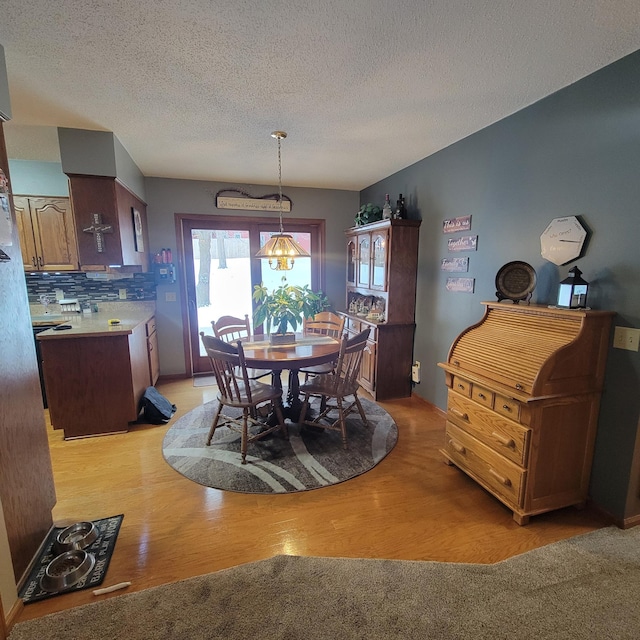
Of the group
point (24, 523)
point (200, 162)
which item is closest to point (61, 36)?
point (200, 162)

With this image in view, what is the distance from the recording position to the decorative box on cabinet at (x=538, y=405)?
1.76 m

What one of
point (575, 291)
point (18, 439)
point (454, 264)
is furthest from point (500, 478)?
point (18, 439)

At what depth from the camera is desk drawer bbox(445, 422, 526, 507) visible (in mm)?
1851

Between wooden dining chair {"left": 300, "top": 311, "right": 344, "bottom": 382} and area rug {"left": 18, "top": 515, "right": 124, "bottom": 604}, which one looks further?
wooden dining chair {"left": 300, "top": 311, "right": 344, "bottom": 382}

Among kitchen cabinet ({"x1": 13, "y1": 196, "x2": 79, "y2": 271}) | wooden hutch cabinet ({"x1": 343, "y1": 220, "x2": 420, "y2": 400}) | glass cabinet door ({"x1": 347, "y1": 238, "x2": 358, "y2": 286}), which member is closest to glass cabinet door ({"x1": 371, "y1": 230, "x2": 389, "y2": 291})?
wooden hutch cabinet ({"x1": 343, "y1": 220, "x2": 420, "y2": 400})

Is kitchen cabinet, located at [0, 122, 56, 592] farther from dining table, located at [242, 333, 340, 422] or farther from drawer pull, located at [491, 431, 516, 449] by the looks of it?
drawer pull, located at [491, 431, 516, 449]

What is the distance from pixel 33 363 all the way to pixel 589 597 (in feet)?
9.62

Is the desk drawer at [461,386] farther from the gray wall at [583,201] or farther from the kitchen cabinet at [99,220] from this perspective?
the kitchen cabinet at [99,220]

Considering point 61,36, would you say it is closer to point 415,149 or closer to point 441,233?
point 415,149

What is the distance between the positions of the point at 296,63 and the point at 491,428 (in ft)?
7.76

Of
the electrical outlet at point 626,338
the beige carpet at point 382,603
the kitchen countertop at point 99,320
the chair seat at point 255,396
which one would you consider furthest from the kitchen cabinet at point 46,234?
the electrical outlet at point 626,338

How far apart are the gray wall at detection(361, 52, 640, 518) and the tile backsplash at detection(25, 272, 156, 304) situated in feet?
11.8

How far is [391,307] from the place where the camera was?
3.54m

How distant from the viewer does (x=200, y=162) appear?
3494 mm
